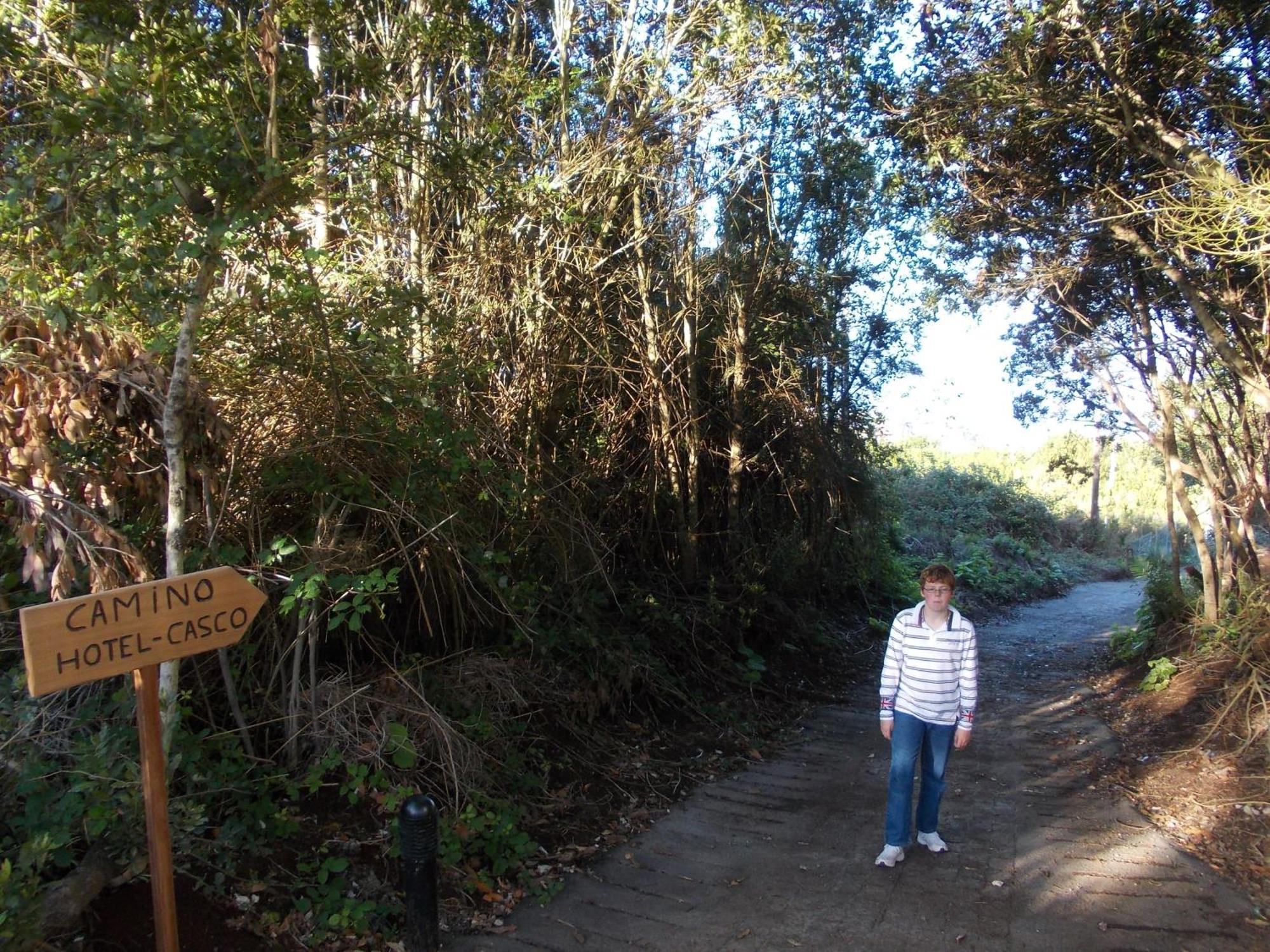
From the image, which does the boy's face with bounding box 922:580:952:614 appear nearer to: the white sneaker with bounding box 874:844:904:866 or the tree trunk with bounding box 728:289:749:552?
the white sneaker with bounding box 874:844:904:866

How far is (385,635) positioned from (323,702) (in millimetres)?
994

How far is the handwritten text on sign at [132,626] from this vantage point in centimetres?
282

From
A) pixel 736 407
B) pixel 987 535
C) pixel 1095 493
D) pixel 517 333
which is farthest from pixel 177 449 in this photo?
pixel 1095 493

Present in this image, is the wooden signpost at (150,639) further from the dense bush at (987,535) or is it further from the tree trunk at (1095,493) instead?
the tree trunk at (1095,493)

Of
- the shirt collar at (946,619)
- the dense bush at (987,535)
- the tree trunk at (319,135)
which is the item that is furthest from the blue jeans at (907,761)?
the dense bush at (987,535)

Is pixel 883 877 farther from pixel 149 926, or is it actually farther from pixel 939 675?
pixel 149 926

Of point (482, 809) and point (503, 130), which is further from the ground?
point (503, 130)

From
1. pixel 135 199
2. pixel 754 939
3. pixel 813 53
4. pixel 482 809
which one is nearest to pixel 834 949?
pixel 754 939

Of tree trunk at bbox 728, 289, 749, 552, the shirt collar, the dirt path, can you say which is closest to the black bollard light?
the dirt path

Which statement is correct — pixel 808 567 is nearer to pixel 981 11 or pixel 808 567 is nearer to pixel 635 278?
pixel 635 278

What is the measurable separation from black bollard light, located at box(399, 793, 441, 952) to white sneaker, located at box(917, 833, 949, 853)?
2.99m

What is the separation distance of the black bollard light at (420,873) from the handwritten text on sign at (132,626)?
130cm

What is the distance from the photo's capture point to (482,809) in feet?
17.5

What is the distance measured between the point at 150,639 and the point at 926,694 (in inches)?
158
